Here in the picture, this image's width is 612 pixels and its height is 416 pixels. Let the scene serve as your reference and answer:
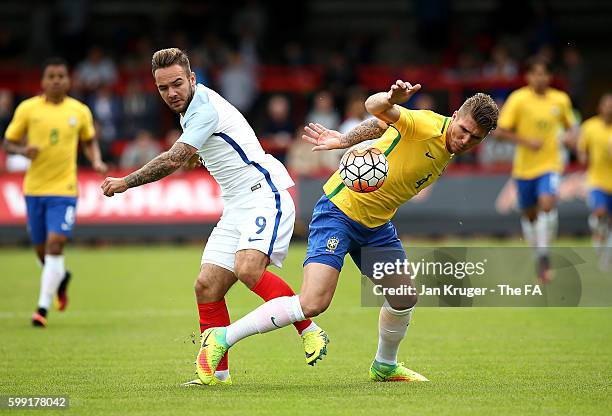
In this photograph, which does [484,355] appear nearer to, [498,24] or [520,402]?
[520,402]

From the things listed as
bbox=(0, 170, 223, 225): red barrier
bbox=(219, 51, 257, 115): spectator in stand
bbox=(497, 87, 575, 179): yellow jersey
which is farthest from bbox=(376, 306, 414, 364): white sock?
bbox=(219, 51, 257, 115): spectator in stand

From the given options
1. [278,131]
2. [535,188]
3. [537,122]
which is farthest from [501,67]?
[535,188]

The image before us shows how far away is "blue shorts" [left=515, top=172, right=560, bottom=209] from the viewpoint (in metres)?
15.5

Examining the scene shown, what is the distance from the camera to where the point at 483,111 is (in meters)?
7.58

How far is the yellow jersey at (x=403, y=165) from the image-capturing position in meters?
7.88

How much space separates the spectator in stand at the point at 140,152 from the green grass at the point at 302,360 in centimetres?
755

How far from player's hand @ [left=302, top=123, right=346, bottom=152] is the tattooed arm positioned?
0.82m

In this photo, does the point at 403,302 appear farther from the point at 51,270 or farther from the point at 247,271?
the point at 51,270

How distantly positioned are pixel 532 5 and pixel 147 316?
18792mm

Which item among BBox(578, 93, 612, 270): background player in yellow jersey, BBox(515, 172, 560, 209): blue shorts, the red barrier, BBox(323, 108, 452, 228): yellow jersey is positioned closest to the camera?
BBox(323, 108, 452, 228): yellow jersey

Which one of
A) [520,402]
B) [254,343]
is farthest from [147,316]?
[520,402]

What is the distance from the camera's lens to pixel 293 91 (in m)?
25.6

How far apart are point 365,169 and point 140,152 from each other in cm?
1540

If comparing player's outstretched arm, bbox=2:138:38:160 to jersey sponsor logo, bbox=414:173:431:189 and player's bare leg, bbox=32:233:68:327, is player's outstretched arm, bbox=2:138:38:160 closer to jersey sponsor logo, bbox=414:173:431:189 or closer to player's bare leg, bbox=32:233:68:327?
player's bare leg, bbox=32:233:68:327
